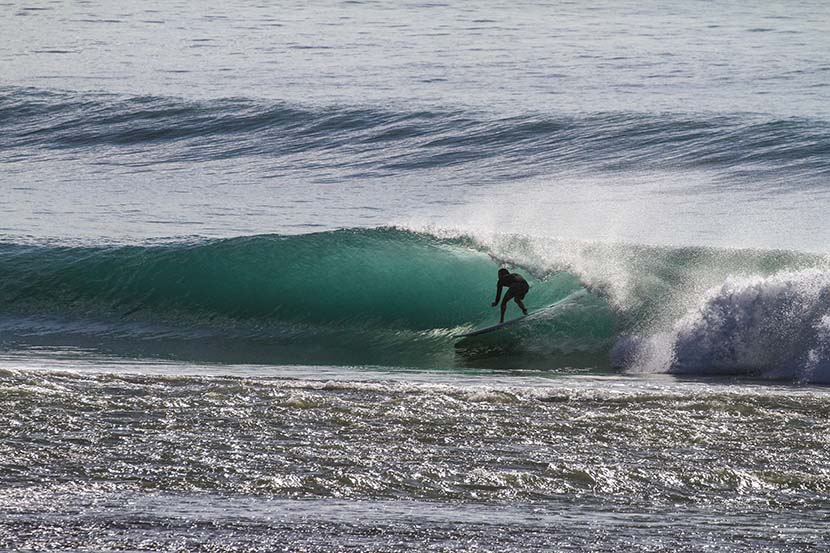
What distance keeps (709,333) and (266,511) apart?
233 inches

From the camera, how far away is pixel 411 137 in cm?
2556

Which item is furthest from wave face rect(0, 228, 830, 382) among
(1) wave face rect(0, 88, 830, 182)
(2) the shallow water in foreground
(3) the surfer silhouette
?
(1) wave face rect(0, 88, 830, 182)

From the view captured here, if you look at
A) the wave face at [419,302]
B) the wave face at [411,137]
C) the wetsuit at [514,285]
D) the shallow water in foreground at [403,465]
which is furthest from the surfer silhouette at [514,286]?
the wave face at [411,137]

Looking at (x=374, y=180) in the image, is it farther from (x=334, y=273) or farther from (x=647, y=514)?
(x=647, y=514)

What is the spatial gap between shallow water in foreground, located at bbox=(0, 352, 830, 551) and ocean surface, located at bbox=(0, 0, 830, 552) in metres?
0.03

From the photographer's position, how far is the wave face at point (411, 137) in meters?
22.9

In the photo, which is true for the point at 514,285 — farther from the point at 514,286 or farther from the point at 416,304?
the point at 416,304

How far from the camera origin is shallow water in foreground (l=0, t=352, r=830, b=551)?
18.4 ft

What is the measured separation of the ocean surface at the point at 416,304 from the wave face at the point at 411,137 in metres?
0.10

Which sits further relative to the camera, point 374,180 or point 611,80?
point 611,80

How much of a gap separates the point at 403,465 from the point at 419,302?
6664 millimetres

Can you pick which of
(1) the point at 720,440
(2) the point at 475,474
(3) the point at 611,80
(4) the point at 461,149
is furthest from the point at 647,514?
(3) the point at 611,80

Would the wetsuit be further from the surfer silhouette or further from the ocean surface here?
the ocean surface

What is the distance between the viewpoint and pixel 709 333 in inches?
425
